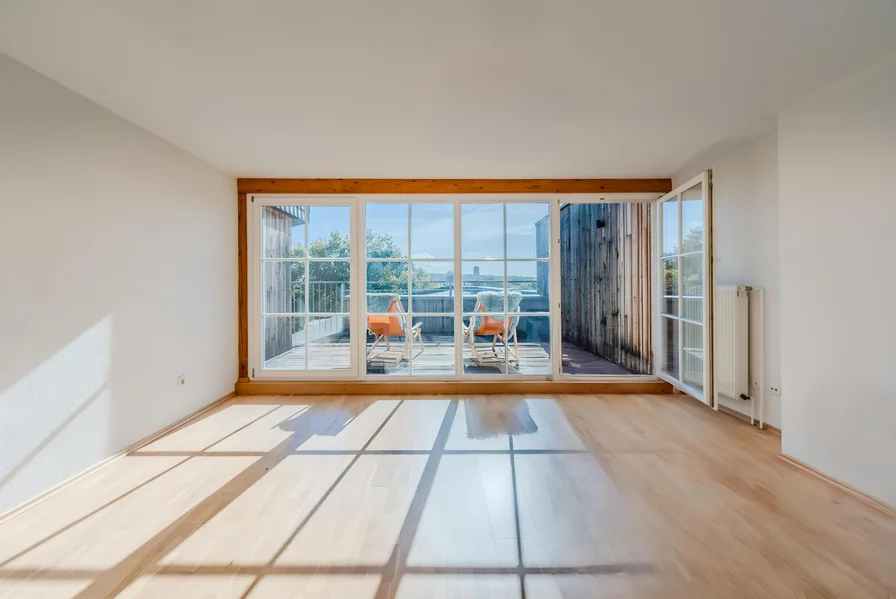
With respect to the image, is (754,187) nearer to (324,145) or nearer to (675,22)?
(675,22)

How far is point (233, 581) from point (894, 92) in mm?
3706

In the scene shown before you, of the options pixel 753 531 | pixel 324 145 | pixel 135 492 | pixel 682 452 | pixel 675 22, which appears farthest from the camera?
pixel 324 145

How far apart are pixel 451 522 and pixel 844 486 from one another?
2157 mm

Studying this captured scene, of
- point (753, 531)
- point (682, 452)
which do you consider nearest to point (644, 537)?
point (753, 531)

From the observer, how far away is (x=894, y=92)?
5.79 ft

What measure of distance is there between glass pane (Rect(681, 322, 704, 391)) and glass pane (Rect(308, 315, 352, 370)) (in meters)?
3.25

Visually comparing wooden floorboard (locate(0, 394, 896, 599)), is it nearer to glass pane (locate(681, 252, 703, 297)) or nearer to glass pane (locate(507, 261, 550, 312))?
glass pane (locate(681, 252, 703, 297))

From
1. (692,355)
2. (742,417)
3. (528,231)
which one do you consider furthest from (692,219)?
(742,417)

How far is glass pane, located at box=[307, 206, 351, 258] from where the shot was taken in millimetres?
3771

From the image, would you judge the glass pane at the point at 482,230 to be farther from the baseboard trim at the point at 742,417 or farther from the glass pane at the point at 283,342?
the baseboard trim at the point at 742,417

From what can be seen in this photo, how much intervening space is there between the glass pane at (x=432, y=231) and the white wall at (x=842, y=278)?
263cm

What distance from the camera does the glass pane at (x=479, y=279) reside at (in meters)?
3.85

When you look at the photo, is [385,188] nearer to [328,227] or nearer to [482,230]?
[328,227]

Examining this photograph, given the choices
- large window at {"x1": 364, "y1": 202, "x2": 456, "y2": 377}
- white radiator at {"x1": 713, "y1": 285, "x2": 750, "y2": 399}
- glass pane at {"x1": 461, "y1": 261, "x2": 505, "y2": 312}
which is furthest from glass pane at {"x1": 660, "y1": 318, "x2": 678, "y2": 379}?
large window at {"x1": 364, "y1": 202, "x2": 456, "y2": 377}
